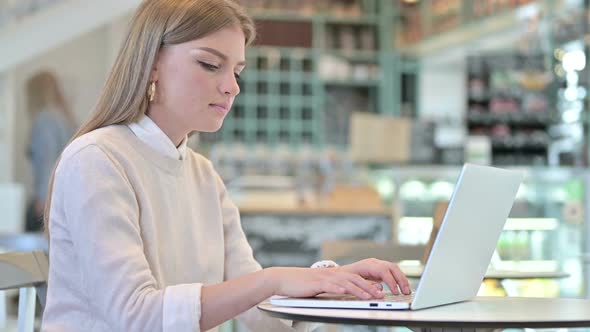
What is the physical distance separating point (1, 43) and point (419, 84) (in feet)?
17.3

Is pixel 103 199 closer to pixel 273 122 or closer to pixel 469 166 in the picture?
pixel 469 166

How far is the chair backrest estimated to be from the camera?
195 centimetres

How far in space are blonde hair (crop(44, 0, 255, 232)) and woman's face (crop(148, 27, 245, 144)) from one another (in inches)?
0.8

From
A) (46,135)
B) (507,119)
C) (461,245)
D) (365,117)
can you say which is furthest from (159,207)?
(507,119)

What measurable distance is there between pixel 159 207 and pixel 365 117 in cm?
456

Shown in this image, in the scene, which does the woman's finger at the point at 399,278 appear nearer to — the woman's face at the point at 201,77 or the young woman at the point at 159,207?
the young woman at the point at 159,207

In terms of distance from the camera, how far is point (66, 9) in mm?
8102

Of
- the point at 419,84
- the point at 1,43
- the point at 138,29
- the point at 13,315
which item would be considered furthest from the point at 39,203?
the point at 138,29

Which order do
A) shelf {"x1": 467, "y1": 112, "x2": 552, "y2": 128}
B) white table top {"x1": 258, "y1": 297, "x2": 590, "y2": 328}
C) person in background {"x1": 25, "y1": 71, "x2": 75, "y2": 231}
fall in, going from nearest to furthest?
white table top {"x1": 258, "y1": 297, "x2": 590, "y2": 328} → person in background {"x1": 25, "y1": 71, "x2": 75, "y2": 231} → shelf {"x1": 467, "y1": 112, "x2": 552, "y2": 128}

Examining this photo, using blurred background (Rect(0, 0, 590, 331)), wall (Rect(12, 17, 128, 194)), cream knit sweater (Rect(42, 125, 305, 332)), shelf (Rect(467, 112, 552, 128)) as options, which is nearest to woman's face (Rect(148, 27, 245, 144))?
cream knit sweater (Rect(42, 125, 305, 332))

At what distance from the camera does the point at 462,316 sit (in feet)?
4.51

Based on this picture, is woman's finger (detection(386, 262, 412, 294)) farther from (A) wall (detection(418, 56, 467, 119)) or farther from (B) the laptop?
(A) wall (detection(418, 56, 467, 119))

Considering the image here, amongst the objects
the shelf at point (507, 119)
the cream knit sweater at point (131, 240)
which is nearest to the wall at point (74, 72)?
the shelf at point (507, 119)

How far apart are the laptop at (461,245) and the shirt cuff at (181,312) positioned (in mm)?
115
